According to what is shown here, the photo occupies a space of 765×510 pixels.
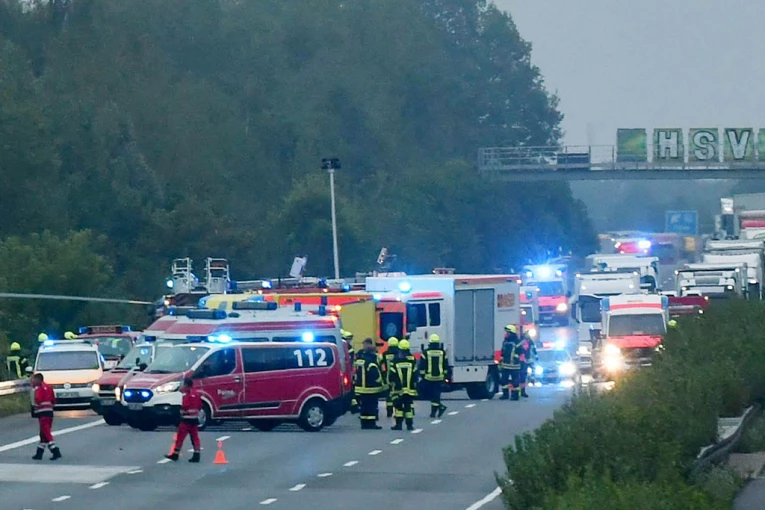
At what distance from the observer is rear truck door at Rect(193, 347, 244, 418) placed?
1113 inches

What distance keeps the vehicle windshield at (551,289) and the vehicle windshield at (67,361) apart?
4562cm

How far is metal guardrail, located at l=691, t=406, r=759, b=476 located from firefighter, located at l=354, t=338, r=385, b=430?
7.29 m

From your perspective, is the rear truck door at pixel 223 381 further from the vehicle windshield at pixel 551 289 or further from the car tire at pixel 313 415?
the vehicle windshield at pixel 551 289

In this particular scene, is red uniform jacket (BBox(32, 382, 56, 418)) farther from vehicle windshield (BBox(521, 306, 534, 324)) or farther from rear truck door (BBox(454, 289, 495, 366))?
vehicle windshield (BBox(521, 306, 534, 324))

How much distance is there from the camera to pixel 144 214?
74062 millimetres

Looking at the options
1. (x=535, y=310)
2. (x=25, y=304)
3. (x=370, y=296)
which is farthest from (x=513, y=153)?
(x=370, y=296)

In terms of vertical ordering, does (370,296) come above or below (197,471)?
above

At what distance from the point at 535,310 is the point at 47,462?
35.8 m

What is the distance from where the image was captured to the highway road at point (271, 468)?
20.3 meters

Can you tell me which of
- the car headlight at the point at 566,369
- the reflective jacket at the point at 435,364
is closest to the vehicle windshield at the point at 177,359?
the reflective jacket at the point at 435,364

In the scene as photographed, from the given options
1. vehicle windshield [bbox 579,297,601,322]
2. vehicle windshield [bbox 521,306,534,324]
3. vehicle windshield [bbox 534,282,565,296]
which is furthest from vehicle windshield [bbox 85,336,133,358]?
vehicle windshield [bbox 534,282,565,296]

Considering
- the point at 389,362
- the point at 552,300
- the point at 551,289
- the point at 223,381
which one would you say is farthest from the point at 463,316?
the point at 551,289

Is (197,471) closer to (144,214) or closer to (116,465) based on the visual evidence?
(116,465)

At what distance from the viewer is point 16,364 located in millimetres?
39000
